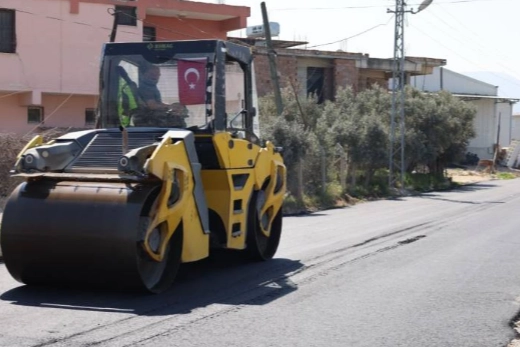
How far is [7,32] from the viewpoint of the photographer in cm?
2798

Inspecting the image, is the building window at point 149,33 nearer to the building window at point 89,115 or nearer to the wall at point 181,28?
the wall at point 181,28

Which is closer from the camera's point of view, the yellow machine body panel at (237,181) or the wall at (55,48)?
the yellow machine body panel at (237,181)

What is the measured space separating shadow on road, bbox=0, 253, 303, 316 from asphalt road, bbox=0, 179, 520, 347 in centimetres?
1

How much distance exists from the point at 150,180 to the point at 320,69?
37201 millimetres

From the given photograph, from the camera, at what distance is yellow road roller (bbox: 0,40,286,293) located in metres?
8.98

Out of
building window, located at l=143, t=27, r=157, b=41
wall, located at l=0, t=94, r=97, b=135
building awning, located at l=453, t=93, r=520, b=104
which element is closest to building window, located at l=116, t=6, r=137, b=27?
building window, located at l=143, t=27, r=157, b=41

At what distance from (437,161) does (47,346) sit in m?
38.0

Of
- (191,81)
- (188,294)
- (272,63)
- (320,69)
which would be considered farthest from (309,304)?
(320,69)

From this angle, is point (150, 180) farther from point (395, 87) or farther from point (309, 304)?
point (395, 87)

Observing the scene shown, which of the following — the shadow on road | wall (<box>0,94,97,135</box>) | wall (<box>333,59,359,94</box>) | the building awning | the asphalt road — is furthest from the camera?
the building awning

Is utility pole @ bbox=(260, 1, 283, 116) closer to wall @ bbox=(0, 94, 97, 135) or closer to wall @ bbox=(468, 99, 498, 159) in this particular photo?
wall @ bbox=(0, 94, 97, 135)

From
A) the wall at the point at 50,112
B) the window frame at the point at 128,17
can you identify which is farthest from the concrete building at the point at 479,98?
the wall at the point at 50,112

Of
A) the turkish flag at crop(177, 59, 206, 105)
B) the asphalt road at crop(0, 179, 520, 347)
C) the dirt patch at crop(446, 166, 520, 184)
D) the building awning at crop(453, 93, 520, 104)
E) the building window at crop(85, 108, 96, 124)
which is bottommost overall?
the dirt patch at crop(446, 166, 520, 184)

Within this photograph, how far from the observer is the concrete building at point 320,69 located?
4169cm
